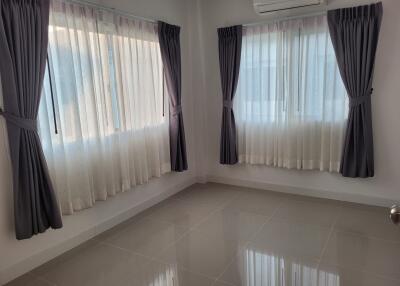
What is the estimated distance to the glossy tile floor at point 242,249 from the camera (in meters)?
2.23

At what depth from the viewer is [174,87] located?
3691 mm

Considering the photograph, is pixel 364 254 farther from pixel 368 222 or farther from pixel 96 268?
pixel 96 268

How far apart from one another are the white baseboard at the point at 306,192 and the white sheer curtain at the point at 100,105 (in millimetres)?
1206

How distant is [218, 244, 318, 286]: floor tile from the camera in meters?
2.17

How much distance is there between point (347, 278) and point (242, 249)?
2.78ft

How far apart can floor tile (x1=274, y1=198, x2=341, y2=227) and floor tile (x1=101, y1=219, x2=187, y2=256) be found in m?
1.20

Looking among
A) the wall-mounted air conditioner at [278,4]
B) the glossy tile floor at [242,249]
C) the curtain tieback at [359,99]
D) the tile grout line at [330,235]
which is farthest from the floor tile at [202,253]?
the wall-mounted air conditioner at [278,4]

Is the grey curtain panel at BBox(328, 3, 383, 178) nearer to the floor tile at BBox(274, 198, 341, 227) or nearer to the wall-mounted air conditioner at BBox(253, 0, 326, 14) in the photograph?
the wall-mounted air conditioner at BBox(253, 0, 326, 14)

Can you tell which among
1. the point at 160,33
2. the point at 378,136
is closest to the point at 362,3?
the point at 378,136

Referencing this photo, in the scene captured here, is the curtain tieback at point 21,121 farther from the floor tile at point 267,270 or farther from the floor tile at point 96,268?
the floor tile at point 267,270

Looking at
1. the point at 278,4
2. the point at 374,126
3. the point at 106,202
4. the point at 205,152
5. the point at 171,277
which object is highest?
the point at 278,4

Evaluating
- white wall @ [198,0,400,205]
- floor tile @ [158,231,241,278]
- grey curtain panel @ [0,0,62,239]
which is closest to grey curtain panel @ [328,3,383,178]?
white wall @ [198,0,400,205]

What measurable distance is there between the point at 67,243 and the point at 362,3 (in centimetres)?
386

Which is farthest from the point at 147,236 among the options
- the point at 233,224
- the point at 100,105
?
the point at 100,105
